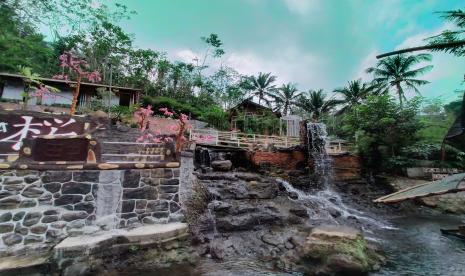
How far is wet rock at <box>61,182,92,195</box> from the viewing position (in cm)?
619

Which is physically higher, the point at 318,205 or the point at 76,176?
the point at 76,176

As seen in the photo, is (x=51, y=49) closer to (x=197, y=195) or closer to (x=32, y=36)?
(x=32, y=36)

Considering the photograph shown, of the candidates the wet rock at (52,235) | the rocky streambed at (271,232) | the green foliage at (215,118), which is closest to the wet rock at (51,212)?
the wet rock at (52,235)

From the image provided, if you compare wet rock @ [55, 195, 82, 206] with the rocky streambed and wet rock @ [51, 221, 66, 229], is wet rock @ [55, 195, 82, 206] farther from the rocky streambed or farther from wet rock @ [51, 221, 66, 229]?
the rocky streambed

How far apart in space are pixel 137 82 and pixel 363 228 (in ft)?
91.7

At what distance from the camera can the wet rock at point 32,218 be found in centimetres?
567

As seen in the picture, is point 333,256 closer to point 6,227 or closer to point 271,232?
point 271,232

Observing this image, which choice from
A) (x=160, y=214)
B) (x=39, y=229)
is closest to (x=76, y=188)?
(x=39, y=229)

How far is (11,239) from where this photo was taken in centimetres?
544

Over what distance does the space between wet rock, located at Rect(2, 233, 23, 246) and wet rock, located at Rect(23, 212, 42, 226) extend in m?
0.26

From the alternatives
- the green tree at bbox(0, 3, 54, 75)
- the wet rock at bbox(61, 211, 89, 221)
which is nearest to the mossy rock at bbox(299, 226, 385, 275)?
the wet rock at bbox(61, 211, 89, 221)

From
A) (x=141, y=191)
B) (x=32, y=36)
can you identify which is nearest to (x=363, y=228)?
(x=141, y=191)

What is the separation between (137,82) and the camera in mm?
30672

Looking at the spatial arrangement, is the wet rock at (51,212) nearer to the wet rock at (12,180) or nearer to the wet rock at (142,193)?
the wet rock at (12,180)
